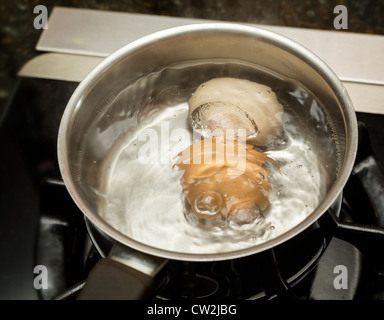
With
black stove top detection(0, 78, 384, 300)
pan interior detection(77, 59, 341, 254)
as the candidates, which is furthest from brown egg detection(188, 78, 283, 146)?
black stove top detection(0, 78, 384, 300)

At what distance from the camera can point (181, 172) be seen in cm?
51

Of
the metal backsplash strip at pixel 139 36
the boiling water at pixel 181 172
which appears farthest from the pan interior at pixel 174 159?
the metal backsplash strip at pixel 139 36

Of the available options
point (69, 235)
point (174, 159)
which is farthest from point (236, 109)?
point (69, 235)

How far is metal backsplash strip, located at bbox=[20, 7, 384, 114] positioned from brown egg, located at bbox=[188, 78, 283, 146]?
0.16 metres

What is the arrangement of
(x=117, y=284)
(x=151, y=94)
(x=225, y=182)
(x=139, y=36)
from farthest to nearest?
1. (x=139, y=36)
2. (x=151, y=94)
3. (x=225, y=182)
4. (x=117, y=284)

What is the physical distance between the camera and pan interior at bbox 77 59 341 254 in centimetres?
47

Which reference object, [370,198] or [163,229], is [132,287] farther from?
[370,198]

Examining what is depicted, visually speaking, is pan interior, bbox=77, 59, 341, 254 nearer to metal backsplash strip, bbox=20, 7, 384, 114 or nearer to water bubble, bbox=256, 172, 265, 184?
water bubble, bbox=256, 172, 265, 184

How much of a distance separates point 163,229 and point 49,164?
0.80 ft

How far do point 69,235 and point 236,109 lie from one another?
0.26 meters

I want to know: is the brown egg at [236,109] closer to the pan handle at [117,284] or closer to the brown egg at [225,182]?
the brown egg at [225,182]

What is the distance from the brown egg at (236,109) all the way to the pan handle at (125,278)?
21 centimetres

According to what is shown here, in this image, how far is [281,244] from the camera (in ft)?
1.28

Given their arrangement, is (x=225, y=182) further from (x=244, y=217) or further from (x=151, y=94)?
(x=151, y=94)
